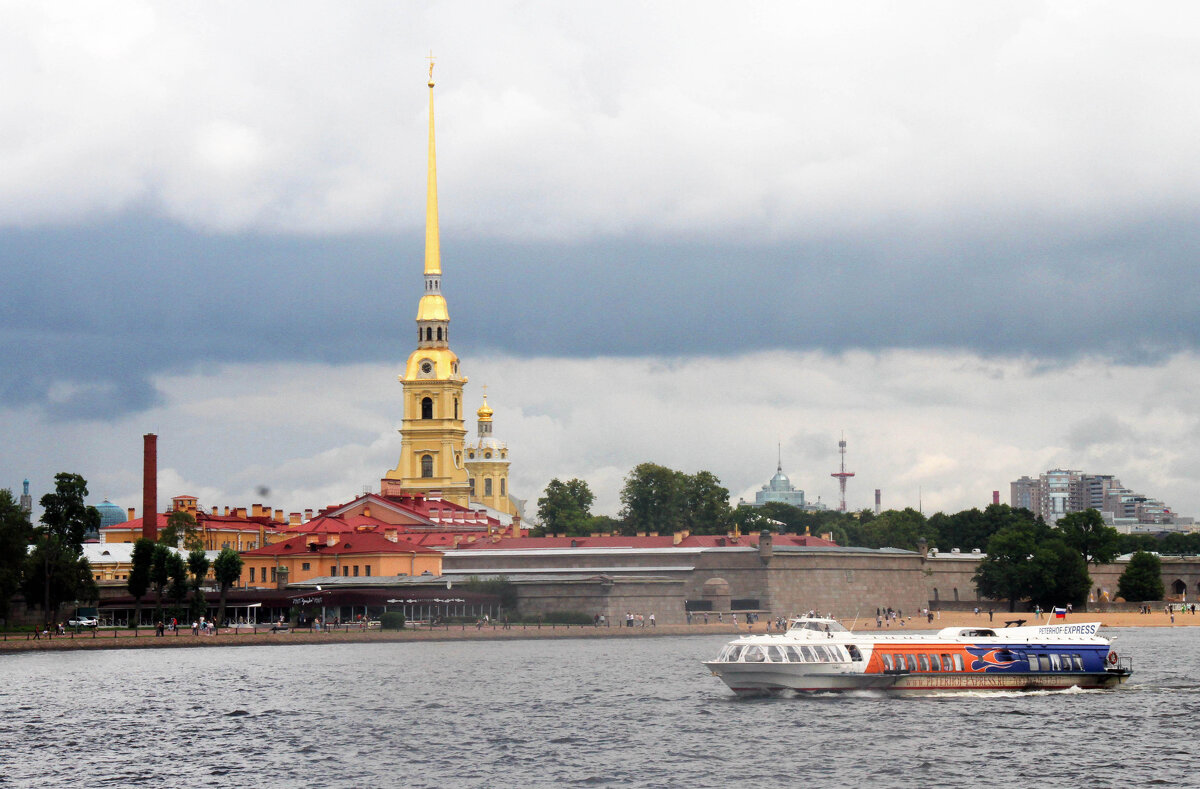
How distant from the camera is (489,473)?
622ft

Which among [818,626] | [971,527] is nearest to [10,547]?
[818,626]

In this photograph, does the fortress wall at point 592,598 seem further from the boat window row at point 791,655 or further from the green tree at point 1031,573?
the boat window row at point 791,655

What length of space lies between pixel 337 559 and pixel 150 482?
63.2 feet

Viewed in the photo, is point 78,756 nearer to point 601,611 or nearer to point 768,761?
point 768,761

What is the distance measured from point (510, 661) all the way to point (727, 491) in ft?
273

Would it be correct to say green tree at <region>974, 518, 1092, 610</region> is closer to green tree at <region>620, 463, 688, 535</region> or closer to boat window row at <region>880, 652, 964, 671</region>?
green tree at <region>620, 463, 688, 535</region>

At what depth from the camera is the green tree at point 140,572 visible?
339 ft

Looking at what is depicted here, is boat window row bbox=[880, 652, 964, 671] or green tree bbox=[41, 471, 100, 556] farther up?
green tree bbox=[41, 471, 100, 556]

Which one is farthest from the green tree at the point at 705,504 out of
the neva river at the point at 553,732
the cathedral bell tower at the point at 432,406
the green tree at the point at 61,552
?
the neva river at the point at 553,732

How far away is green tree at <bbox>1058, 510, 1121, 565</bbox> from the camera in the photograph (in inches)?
6201

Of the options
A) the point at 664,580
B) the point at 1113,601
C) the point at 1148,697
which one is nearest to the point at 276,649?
the point at 664,580

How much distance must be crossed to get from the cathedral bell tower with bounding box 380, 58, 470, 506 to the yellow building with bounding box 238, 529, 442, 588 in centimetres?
4261

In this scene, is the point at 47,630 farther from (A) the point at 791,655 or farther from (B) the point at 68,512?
(A) the point at 791,655

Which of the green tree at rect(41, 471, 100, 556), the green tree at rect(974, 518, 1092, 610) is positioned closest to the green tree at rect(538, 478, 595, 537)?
the green tree at rect(974, 518, 1092, 610)
